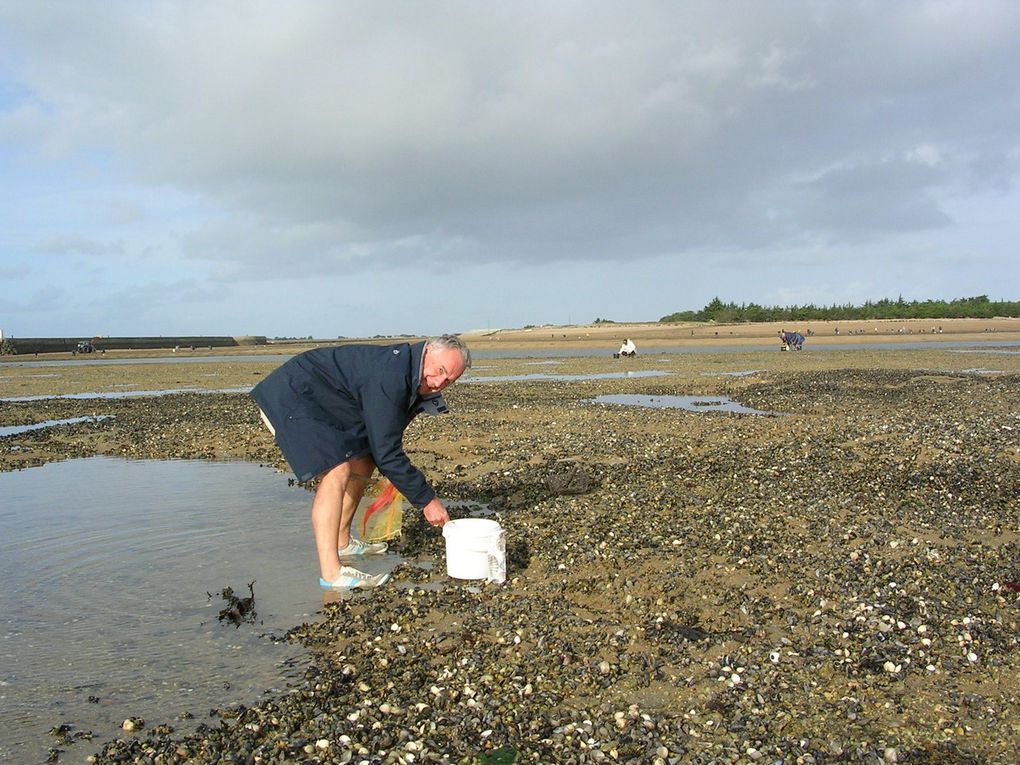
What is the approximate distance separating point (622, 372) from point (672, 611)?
1203 inches

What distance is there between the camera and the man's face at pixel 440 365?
6.51m

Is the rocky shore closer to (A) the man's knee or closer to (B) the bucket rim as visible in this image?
(B) the bucket rim

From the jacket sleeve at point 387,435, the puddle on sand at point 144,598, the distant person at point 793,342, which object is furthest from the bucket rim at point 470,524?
the distant person at point 793,342

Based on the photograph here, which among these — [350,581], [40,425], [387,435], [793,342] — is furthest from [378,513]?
[793,342]

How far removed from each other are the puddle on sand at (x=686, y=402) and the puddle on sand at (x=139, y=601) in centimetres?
1208

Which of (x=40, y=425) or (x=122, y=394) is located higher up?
(x=122, y=394)

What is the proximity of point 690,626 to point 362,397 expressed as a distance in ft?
10.5

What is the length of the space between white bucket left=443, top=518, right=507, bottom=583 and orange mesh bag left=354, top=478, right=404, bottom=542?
1.39 meters

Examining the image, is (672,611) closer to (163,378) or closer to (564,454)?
(564,454)

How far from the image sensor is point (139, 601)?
6.79 m

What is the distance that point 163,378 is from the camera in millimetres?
39875

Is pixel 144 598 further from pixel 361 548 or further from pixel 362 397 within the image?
pixel 362 397

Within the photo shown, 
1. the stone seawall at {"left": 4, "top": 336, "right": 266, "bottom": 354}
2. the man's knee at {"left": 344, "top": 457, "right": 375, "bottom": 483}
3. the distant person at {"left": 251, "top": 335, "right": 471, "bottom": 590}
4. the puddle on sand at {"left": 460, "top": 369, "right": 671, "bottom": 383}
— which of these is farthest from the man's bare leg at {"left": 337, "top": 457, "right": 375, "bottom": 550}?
the stone seawall at {"left": 4, "top": 336, "right": 266, "bottom": 354}

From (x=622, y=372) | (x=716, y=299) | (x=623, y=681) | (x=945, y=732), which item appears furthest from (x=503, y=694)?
(x=716, y=299)
